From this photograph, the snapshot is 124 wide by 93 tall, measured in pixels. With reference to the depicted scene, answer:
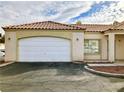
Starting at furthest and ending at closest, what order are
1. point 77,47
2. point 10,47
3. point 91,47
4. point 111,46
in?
point 91,47 < point 77,47 < point 10,47 < point 111,46

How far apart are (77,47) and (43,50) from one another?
10.9ft

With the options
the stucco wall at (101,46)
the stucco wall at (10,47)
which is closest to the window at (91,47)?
the stucco wall at (101,46)

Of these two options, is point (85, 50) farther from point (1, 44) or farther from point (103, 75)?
point (1, 44)

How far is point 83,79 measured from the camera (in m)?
10.8

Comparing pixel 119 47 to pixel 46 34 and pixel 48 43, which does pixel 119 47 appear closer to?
pixel 48 43

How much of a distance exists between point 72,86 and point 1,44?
38485 millimetres

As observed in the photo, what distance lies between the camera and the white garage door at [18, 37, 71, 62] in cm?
1889

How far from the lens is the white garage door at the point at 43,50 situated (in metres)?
18.9

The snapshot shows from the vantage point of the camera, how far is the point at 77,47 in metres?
19.2

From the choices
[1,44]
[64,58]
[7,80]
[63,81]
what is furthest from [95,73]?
[1,44]

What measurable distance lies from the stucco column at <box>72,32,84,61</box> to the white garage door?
1.92ft

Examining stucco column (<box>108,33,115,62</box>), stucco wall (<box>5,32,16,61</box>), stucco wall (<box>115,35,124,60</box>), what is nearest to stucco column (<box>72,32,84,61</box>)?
stucco column (<box>108,33,115,62</box>)

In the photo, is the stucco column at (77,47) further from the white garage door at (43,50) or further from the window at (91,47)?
the window at (91,47)

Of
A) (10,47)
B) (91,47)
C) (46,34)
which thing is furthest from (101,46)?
(10,47)
